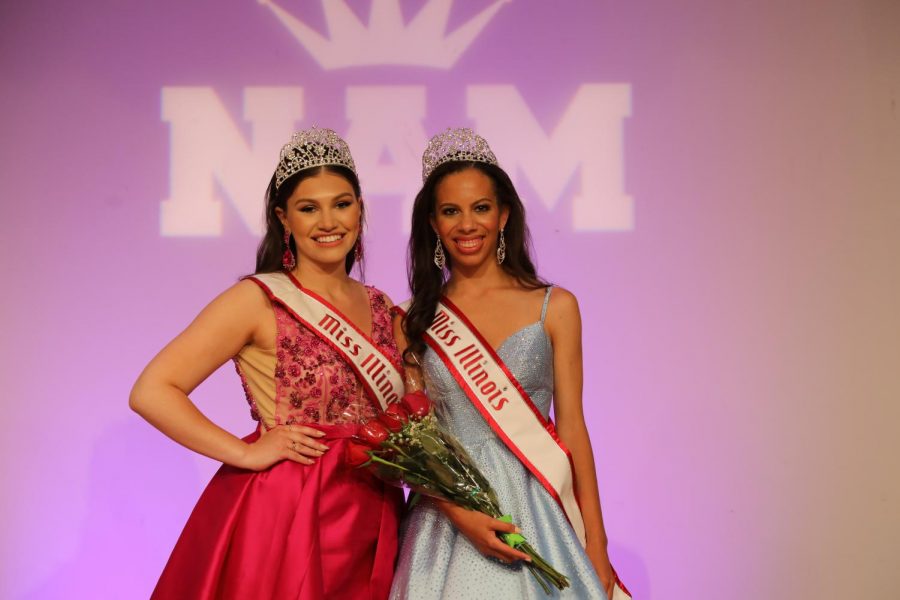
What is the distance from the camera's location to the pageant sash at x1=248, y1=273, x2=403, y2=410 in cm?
185

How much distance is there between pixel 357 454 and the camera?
1.66 m

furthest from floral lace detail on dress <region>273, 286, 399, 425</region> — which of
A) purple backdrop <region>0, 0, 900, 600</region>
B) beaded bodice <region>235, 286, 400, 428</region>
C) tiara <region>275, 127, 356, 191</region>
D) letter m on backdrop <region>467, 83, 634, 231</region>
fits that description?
letter m on backdrop <region>467, 83, 634, 231</region>

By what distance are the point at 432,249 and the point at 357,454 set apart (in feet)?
1.95

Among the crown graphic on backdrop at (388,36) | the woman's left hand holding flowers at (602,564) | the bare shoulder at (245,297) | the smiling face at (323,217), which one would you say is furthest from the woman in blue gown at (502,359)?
the crown graphic on backdrop at (388,36)

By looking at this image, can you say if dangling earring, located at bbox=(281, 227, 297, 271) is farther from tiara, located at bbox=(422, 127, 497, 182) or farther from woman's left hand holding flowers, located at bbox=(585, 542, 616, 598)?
woman's left hand holding flowers, located at bbox=(585, 542, 616, 598)

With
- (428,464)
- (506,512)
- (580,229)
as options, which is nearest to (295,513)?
(428,464)

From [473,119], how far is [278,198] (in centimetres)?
114

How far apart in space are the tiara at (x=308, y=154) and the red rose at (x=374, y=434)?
59 cm

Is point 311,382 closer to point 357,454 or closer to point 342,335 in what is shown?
point 342,335

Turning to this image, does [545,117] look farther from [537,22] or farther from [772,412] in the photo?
[772,412]

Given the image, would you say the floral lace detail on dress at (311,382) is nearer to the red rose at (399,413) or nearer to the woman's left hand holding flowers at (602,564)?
the red rose at (399,413)

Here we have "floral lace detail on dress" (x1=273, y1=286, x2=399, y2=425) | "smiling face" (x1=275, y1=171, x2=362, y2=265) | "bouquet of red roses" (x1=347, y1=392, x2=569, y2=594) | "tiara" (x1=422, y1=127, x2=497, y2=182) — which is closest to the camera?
"bouquet of red roses" (x1=347, y1=392, x2=569, y2=594)

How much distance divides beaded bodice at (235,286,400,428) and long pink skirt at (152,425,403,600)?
0.15ft

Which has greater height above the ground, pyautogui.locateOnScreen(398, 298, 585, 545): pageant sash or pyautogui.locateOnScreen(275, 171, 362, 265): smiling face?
pyautogui.locateOnScreen(275, 171, 362, 265): smiling face
